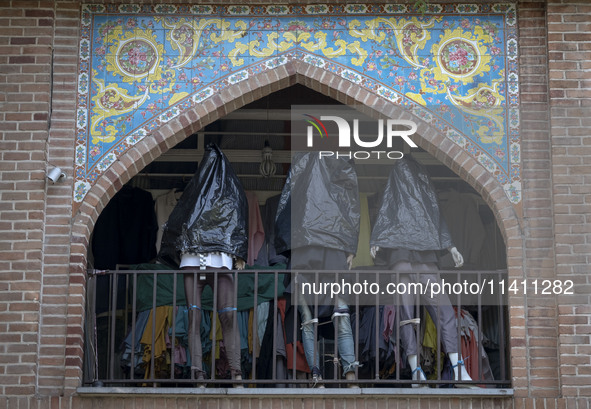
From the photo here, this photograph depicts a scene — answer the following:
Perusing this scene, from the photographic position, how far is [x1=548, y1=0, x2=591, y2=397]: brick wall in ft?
30.3

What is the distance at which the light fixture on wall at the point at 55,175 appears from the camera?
955 cm

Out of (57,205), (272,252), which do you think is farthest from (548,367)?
(57,205)

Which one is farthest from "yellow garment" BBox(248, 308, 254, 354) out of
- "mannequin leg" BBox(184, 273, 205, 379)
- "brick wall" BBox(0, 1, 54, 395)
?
"brick wall" BBox(0, 1, 54, 395)

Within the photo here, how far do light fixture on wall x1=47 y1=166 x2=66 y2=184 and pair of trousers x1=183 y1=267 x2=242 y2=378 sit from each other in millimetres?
1187

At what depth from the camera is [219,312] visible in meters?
9.88

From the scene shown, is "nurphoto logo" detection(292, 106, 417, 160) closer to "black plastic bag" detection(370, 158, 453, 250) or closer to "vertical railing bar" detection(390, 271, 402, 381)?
"black plastic bag" detection(370, 158, 453, 250)

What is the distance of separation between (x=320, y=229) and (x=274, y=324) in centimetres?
85

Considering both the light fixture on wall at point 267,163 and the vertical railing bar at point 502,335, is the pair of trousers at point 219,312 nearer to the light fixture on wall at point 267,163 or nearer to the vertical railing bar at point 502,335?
the light fixture on wall at point 267,163

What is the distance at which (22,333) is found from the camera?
930 cm

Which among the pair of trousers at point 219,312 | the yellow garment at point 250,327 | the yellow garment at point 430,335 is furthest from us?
the yellow garment at point 250,327

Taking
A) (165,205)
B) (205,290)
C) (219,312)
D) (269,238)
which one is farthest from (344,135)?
(219,312)

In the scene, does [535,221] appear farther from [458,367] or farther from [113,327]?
[113,327]

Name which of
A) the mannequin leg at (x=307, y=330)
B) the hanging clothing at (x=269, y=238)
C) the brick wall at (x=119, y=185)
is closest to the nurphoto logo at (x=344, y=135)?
the hanging clothing at (x=269, y=238)

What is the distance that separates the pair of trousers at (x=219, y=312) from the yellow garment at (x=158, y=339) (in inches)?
22.4
